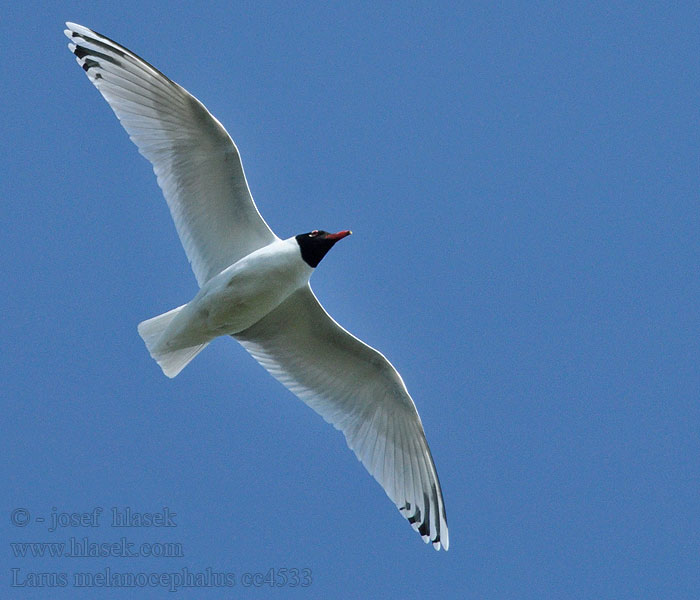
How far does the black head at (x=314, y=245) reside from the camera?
30.9 feet

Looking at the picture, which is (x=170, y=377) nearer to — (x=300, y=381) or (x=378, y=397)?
(x=300, y=381)

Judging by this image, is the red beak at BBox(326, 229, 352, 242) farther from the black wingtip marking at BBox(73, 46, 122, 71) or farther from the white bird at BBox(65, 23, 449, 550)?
the black wingtip marking at BBox(73, 46, 122, 71)

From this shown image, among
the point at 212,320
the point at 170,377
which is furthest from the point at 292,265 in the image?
the point at 170,377

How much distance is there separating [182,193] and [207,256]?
0.56 m

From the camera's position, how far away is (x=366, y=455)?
1007 cm

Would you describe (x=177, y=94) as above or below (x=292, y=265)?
above

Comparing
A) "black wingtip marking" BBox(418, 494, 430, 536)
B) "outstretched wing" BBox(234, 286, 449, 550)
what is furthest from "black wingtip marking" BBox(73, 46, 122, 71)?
"black wingtip marking" BBox(418, 494, 430, 536)

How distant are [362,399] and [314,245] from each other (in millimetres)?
1506

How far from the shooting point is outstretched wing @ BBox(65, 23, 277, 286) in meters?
9.52

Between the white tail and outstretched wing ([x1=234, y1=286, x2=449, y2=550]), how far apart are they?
0.59m

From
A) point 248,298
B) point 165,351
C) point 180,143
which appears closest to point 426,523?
point 248,298

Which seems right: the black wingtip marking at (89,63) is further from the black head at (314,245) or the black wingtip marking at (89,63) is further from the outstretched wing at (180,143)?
the black head at (314,245)

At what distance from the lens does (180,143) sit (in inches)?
378

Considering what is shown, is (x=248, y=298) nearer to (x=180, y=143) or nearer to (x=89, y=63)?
(x=180, y=143)
